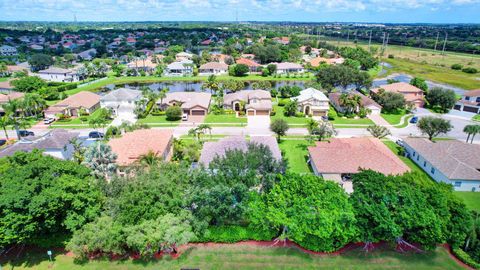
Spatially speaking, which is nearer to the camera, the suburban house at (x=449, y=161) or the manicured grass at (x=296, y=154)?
the suburban house at (x=449, y=161)

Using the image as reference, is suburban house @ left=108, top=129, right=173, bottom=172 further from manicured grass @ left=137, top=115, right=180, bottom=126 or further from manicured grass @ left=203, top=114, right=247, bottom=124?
manicured grass @ left=203, top=114, right=247, bottom=124

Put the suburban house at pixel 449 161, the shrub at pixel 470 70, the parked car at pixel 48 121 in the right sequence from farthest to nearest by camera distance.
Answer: the shrub at pixel 470 70
the parked car at pixel 48 121
the suburban house at pixel 449 161

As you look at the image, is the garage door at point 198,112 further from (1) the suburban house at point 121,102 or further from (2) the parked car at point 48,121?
(2) the parked car at point 48,121

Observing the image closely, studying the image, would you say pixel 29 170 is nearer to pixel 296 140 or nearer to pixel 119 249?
pixel 119 249

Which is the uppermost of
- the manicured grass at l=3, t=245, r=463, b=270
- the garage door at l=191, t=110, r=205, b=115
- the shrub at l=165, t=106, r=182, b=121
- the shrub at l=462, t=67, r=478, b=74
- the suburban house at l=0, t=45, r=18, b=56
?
the suburban house at l=0, t=45, r=18, b=56

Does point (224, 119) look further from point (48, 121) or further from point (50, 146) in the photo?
point (48, 121)

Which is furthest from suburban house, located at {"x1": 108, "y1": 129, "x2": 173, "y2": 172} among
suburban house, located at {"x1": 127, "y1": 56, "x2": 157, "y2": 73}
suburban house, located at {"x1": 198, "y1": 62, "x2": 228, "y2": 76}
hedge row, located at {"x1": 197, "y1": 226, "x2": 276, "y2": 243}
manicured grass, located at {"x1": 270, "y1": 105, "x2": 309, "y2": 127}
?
suburban house, located at {"x1": 127, "y1": 56, "x2": 157, "y2": 73}

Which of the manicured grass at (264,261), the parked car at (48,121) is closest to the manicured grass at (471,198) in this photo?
the manicured grass at (264,261)

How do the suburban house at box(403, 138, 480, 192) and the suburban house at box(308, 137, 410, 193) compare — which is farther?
the suburban house at box(308, 137, 410, 193)
